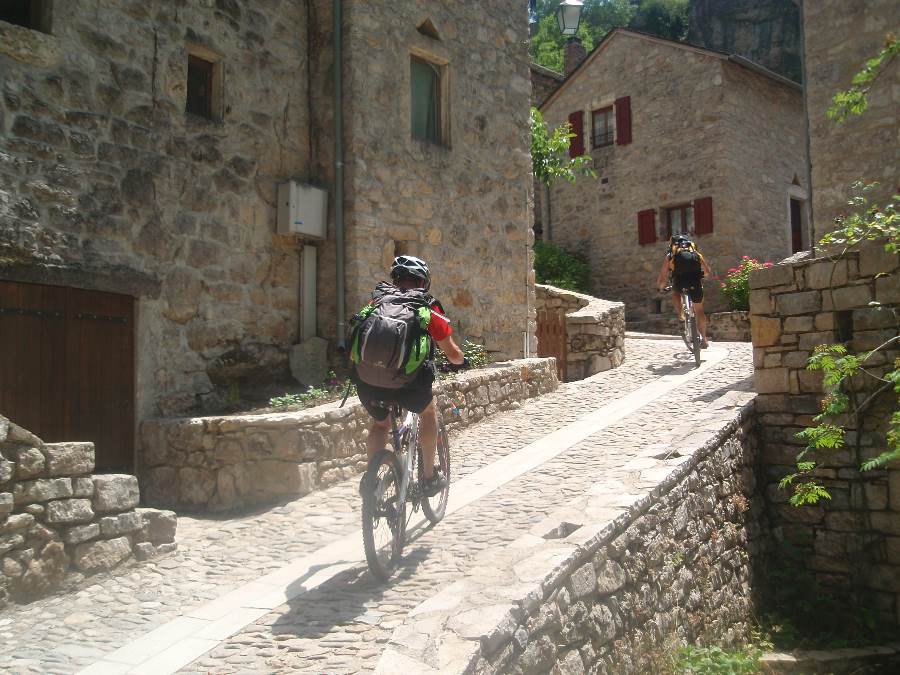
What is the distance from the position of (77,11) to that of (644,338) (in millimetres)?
10330

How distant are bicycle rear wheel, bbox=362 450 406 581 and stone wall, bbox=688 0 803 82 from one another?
2587cm

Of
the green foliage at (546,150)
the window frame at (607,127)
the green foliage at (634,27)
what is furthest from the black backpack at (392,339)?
the green foliage at (634,27)

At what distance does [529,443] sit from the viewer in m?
7.11

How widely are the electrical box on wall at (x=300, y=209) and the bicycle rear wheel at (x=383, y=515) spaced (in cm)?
419

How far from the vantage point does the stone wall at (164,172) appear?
19.0 feet

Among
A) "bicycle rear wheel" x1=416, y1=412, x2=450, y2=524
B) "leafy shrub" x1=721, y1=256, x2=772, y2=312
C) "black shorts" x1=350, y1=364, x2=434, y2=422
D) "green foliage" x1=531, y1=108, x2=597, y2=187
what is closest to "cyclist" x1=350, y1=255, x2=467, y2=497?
"black shorts" x1=350, y1=364, x2=434, y2=422

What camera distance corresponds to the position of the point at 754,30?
27391 mm

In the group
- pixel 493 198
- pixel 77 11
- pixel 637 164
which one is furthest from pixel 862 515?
pixel 637 164

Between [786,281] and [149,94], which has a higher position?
[149,94]

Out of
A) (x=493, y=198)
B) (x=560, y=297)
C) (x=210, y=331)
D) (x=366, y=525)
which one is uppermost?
(x=493, y=198)

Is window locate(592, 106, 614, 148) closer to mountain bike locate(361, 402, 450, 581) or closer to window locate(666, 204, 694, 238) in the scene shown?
window locate(666, 204, 694, 238)

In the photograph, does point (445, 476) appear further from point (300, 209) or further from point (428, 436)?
point (300, 209)

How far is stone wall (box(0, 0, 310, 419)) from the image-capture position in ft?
19.0

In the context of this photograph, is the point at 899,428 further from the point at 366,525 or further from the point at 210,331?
the point at 210,331
